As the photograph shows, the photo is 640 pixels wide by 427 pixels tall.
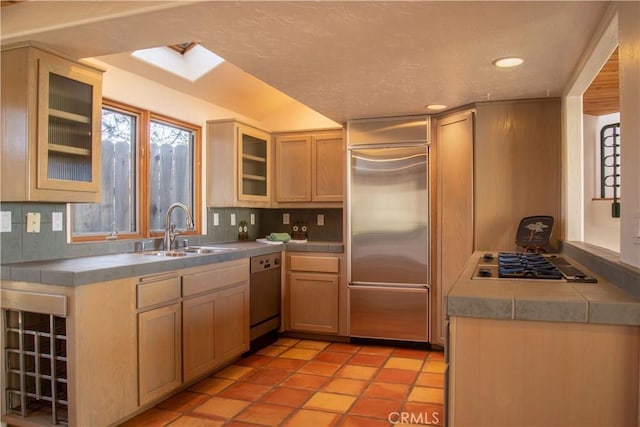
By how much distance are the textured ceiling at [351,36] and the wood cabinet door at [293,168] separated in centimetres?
153

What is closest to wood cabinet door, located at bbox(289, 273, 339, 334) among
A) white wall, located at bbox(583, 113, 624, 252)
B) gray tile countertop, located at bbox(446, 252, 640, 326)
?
gray tile countertop, located at bbox(446, 252, 640, 326)

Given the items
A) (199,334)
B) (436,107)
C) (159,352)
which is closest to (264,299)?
(199,334)

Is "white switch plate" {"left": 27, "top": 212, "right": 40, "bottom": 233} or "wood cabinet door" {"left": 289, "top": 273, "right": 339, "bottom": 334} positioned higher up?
"white switch plate" {"left": 27, "top": 212, "right": 40, "bottom": 233}

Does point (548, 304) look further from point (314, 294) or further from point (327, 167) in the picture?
point (327, 167)

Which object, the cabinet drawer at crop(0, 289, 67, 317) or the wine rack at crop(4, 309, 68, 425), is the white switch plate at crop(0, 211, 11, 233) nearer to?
the cabinet drawer at crop(0, 289, 67, 317)

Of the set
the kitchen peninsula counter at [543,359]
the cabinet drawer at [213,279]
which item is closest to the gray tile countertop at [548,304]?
the kitchen peninsula counter at [543,359]

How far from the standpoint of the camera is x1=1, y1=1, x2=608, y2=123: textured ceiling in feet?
6.17

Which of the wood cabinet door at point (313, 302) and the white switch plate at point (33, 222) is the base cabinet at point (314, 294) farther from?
the white switch plate at point (33, 222)

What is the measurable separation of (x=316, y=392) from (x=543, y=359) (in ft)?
6.03

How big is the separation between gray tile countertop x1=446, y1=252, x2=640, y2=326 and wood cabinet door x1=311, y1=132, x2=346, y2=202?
2947mm

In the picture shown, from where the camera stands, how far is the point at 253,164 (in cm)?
446

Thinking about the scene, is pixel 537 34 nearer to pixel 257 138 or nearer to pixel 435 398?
pixel 435 398

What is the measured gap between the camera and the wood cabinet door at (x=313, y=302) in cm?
410

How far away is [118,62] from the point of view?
3078 mm
